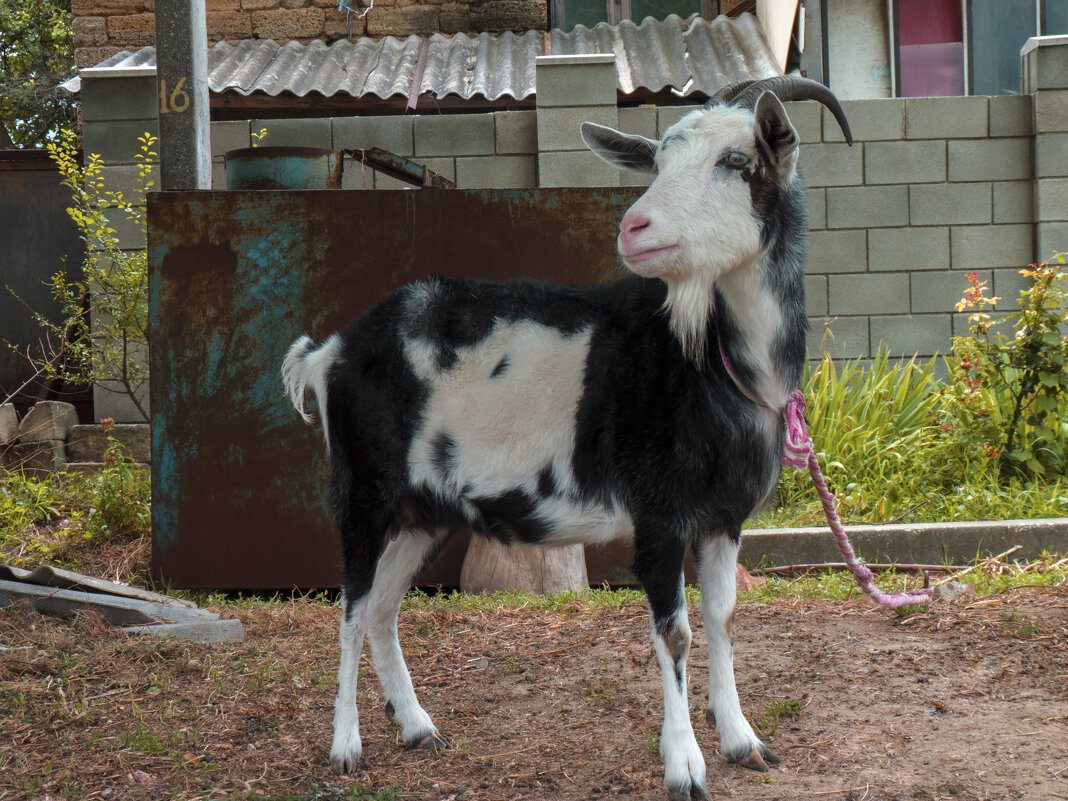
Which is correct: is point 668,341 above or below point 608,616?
above

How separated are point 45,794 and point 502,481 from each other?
1.44 metres

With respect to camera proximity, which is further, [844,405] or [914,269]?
[914,269]

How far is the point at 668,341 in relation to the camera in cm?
271

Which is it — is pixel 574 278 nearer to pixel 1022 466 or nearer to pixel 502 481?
pixel 502 481

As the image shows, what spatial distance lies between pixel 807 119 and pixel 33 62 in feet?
35.9

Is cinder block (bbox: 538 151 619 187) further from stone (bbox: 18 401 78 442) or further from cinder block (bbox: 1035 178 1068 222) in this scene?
stone (bbox: 18 401 78 442)

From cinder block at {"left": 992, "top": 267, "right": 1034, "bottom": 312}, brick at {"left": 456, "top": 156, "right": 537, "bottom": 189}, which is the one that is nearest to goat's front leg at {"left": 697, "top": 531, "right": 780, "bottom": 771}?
brick at {"left": 456, "top": 156, "right": 537, "bottom": 189}

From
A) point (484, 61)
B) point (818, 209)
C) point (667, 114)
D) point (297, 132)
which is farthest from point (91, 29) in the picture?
point (818, 209)

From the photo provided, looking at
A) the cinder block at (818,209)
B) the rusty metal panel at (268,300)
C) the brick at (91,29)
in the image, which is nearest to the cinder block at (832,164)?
the cinder block at (818,209)

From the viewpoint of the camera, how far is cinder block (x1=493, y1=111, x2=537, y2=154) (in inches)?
272

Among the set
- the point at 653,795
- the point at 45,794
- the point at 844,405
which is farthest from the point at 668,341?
the point at 844,405

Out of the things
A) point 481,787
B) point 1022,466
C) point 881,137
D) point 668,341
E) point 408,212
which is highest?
point 881,137

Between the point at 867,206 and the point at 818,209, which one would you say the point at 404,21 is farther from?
the point at 867,206

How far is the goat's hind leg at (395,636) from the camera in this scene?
2941 millimetres
